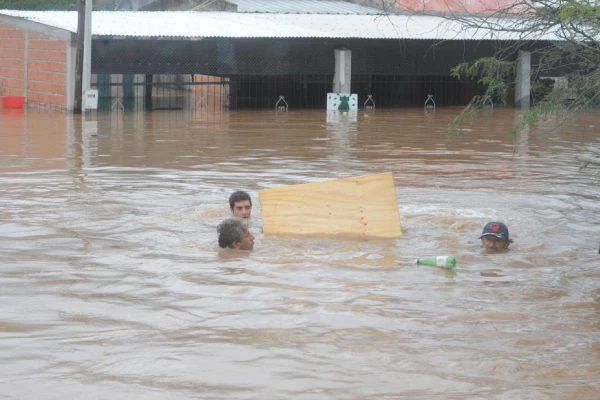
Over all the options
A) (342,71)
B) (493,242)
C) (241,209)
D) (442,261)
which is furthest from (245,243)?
(342,71)

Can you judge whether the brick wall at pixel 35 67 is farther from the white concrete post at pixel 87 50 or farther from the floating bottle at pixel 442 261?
the floating bottle at pixel 442 261

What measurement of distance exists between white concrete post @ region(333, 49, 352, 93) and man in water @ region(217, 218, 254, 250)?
84.0ft

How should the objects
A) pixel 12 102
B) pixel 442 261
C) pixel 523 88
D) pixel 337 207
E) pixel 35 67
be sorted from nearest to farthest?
pixel 442 261 → pixel 337 207 → pixel 12 102 → pixel 35 67 → pixel 523 88

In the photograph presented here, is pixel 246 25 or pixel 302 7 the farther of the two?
pixel 302 7

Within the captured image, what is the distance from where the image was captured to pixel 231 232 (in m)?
11.2

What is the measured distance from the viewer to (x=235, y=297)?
9.16m

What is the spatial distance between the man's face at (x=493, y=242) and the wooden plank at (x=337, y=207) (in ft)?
3.93

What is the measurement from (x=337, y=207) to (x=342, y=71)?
24.5 metres

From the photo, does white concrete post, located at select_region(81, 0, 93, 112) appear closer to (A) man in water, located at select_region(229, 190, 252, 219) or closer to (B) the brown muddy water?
(B) the brown muddy water

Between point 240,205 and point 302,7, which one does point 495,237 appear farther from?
point 302,7

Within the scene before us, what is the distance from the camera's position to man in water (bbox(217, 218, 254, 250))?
1116cm

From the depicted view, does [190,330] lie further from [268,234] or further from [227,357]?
[268,234]

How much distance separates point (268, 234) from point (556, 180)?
7.00 meters

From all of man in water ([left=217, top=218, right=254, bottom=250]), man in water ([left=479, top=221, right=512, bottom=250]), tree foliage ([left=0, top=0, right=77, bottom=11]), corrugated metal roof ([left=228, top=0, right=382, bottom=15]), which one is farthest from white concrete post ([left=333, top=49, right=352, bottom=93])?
man in water ([left=217, top=218, right=254, bottom=250])
